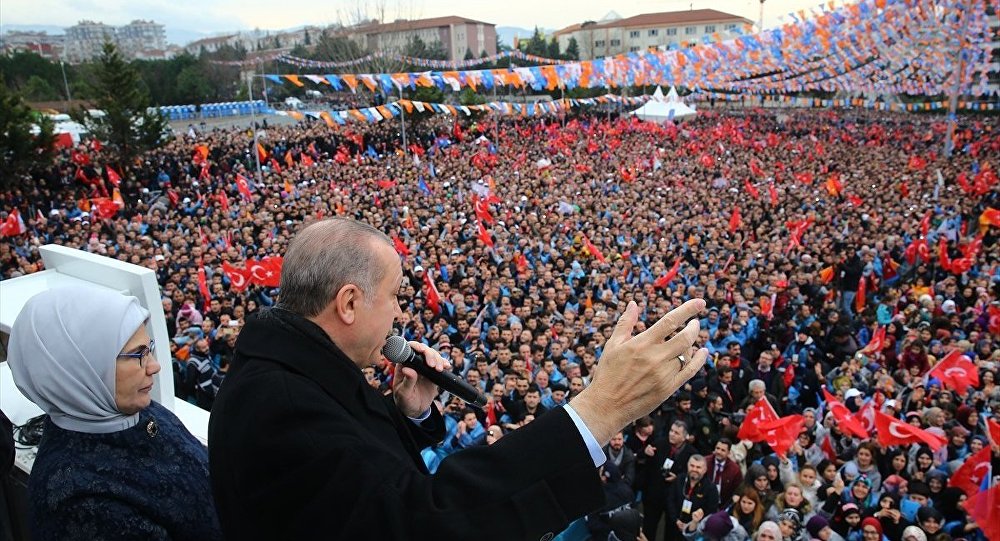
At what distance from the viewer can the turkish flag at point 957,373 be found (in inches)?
247

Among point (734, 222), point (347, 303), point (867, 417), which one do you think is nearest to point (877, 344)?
point (867, 417)

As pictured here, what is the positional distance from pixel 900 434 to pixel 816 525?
1393 mm

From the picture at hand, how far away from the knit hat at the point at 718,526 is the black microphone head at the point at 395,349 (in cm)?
353

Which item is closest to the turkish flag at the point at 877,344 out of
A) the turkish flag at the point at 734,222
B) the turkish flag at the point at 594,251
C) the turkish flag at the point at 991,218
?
the turkish flag at the point at 594,251

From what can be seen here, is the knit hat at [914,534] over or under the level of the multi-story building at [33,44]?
under

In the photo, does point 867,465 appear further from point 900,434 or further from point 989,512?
point 989,512

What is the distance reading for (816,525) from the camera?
441 centimetres

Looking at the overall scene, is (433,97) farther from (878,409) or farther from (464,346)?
(878,409)

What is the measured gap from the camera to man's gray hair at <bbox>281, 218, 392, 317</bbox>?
137 centimetres

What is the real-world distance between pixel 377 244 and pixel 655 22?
90153 mm

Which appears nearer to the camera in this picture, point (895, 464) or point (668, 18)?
point (895, 464)

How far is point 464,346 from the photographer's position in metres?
7.91

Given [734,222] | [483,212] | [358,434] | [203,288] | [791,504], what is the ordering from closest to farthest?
[358,434] → [791,504] → [203,288] → [734,222] → [483,212]

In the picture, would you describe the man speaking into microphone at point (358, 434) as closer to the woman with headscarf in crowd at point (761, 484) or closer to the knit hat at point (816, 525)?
the knit hat at point (816, 525)
